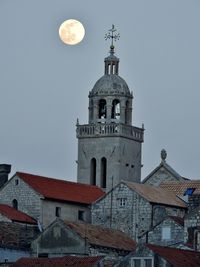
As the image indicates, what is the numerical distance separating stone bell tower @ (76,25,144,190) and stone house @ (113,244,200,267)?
42500mm

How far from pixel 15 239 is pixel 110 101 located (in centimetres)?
2783

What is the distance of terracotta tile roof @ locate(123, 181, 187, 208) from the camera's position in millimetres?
119875

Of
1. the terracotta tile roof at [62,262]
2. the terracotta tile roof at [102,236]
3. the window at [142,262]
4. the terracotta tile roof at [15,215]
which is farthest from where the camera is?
the terracotta tile roof at [15,215]

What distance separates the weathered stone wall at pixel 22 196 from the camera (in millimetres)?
122438

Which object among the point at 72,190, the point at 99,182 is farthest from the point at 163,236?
the point at 99,182

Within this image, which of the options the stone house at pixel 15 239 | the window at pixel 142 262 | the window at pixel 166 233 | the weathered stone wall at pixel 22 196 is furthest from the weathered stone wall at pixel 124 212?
the window at pixel 142 262

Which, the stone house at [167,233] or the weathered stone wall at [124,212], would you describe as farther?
the weathered stone wall at [124,212]

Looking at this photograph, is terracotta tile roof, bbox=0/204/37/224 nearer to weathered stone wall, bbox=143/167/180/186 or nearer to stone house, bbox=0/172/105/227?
stone house, bbox=0/172/105/227

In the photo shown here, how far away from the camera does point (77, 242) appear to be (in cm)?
11106

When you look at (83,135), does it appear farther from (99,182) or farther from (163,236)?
(163,236)

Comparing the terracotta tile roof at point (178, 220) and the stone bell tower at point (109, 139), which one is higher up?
the stone bell tower at point (109, 139)

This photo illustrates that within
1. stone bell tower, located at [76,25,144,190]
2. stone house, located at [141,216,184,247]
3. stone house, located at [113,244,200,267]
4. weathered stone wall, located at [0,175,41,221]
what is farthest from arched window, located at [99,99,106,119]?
stone house, located at [113,244,200,267]

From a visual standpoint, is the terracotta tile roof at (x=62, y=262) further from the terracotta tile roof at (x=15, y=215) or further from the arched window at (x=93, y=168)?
the arched window at (x=93, y=168)

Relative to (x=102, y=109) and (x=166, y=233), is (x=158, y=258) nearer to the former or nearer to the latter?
(x=166, y=233)
